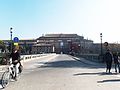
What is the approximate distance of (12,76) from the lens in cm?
1775

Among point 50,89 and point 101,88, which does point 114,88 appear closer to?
point 101,88

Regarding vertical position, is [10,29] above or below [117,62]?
above

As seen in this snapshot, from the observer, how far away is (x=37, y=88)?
14.9 m

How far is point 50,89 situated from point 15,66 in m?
4.18

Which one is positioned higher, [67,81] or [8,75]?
[8,75]

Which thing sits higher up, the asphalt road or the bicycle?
the bicycle

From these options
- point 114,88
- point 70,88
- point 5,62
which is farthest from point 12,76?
point 5,62

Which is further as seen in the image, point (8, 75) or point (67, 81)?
point (67, 81)

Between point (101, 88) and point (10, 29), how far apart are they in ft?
140

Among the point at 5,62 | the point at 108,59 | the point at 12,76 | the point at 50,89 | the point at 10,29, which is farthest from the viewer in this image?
the point at 10,29

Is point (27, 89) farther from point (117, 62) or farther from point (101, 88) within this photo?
point (117, 62)

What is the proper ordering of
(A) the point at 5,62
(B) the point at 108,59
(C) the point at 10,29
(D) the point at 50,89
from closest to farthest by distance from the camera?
1. (D) the point at 50,89
2. (B) the point at 108,59
3. (A) the point at 5,62
4. (C) the point at 10,29

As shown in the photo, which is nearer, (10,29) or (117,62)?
(117,62)

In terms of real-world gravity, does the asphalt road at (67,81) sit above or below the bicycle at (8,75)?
below
